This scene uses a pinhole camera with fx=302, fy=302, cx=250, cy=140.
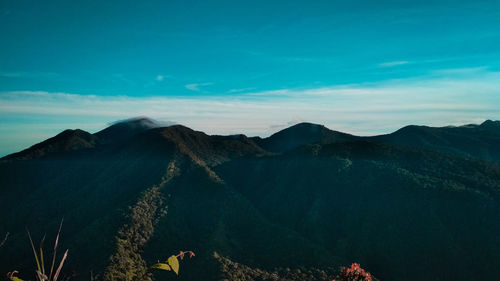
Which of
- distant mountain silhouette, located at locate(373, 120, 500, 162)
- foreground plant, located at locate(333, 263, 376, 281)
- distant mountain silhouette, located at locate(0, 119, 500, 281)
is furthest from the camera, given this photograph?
distant mountain silhouette, located at locate(373, 120, 500, 162)

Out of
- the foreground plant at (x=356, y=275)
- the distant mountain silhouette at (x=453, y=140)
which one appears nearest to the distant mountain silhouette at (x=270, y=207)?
the distant mountain silhouette at (x=453, y=140)

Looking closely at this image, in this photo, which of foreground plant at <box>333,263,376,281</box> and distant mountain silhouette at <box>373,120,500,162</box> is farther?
distant mountain silhouette at <box>373,120,500,162</box>

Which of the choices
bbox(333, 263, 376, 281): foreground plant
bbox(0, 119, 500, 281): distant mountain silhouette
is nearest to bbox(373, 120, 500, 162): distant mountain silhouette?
bbox(0, 119, 500, 281): distant mountain silhouette

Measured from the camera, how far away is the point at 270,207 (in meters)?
116

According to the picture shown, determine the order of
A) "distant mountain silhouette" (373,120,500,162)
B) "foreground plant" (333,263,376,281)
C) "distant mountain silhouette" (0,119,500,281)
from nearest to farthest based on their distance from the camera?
"foreground plant" (333,263,376,281)
"distant mountain silhouette" (0,119,500,281)
"distant mountain silhouette" (373,120,500,162)

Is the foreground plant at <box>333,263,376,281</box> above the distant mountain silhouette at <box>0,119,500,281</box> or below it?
above

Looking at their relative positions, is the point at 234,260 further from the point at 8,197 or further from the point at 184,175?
the point at 8,197

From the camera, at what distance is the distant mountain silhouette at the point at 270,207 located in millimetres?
71062

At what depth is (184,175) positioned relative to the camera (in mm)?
119000

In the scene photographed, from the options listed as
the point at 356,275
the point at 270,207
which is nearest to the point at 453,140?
the point at 270,207

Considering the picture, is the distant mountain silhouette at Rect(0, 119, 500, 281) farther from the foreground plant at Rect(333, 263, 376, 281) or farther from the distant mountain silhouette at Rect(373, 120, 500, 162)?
the foreground plant at Rect(333, 263, 376, 281)

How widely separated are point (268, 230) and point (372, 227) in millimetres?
29831

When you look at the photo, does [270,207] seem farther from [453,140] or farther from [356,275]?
[453,140]

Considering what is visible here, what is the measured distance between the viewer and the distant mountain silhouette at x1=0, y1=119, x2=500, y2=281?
71062 millimetres
